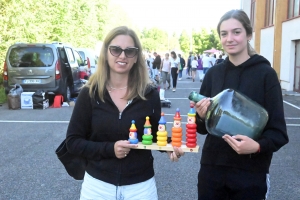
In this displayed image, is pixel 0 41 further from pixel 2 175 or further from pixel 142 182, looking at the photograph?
pixel 142 182

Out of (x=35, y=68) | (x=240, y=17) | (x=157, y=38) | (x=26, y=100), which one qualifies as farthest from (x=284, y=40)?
(x=157, y=38)

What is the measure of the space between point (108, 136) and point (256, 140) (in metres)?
0.93

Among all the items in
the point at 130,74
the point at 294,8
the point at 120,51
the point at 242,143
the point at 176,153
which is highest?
the point at 294,8

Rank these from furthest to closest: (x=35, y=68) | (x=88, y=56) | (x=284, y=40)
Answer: (x=88, y=56) < (x=284, y=40) < (x=35, y=68)

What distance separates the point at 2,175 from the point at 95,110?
3714 millimetres

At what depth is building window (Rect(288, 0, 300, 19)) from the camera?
17625 mm

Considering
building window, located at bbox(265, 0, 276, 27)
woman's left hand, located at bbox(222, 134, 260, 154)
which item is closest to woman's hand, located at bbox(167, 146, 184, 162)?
woman's left hand, located at bbox(222, 134, 260, 154)

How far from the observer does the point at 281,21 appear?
63.8 ft

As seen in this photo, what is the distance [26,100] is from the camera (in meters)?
12.0

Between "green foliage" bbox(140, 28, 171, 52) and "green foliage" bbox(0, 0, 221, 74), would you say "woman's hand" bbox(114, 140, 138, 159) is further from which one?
"green foliage" bbox(140, 28, 171, 52)

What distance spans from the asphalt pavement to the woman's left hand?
2.72 m

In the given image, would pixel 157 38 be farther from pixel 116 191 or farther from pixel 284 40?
pixel 116 191

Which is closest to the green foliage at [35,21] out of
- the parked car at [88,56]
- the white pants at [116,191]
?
the parked car at [88,56]

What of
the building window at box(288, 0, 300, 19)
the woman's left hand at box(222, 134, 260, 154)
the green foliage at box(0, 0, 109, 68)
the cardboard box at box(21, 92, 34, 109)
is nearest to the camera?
the woman's left hand at box(222, 134, 260, 154)
